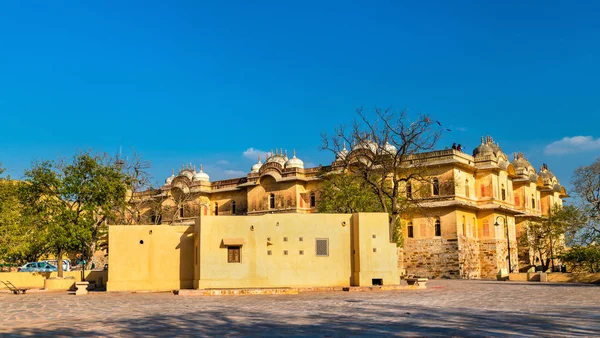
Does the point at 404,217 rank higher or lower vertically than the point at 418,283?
higher

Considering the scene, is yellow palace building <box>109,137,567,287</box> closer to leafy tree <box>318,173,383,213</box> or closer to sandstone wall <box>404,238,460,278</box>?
sandstone wall <box>404,238,460,278</box>

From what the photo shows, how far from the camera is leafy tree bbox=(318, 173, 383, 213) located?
1592 inches

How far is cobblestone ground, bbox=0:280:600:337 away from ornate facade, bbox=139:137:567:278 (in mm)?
21209

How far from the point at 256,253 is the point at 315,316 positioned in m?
10.4

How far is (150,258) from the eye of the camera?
25.6 m

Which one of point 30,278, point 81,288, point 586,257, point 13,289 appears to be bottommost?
point 13,289

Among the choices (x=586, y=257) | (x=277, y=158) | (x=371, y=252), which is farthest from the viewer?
(x=277, y=158)

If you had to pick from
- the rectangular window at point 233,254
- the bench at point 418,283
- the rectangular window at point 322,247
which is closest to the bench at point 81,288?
the rectangular window at point 233,254

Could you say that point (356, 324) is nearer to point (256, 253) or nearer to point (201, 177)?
point (256, 253)

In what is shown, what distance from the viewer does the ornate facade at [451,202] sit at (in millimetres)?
44719

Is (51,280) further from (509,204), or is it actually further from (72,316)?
(509,204)

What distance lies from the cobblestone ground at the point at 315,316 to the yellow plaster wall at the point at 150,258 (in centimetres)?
516

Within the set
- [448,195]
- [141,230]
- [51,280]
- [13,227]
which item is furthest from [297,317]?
[448,195]

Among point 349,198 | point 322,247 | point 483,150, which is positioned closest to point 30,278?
Answer: point 322,247
